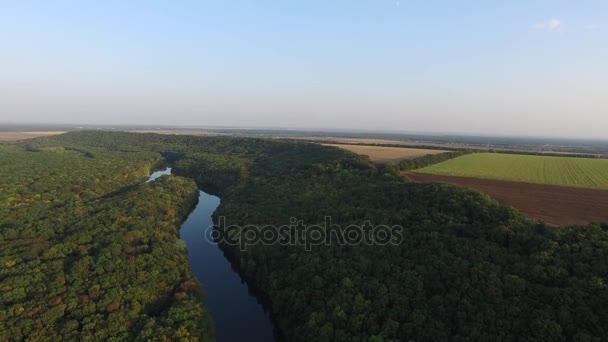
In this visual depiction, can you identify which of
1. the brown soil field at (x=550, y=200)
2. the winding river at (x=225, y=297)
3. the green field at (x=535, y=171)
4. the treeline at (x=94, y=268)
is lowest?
the winding river at (x=225, y=297)

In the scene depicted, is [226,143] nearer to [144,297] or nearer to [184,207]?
[184,207]

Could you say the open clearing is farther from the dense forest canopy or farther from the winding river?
the winding river

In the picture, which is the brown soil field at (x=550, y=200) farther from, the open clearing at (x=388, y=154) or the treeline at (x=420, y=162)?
the open clearing at (x=388, y=154)

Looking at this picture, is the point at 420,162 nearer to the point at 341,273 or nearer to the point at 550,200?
the point at 550,200

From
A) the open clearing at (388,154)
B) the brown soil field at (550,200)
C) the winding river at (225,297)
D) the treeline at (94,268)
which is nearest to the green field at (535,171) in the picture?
the brown soil field at (550,200)

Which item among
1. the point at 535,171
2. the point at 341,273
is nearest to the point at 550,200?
the point at 535,171

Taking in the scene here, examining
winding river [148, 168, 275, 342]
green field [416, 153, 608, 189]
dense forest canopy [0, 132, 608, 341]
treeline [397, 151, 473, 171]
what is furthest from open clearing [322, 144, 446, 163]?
winding river [148, 168, 275, 342]
